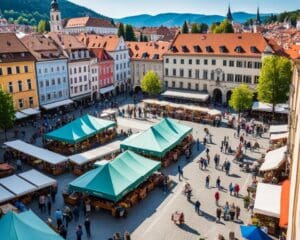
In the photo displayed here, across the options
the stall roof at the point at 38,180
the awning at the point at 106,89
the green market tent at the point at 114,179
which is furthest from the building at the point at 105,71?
the green market tent at the point at 114,179

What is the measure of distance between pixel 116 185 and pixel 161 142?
8.47m

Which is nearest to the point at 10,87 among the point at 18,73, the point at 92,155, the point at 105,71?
the point at 18,73

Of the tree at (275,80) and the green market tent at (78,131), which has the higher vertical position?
the tree at (275,80)

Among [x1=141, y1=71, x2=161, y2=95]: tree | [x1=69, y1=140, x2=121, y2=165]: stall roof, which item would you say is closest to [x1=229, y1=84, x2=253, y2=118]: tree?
[x1=141, y1=71, x2=161, y2=95]: tree

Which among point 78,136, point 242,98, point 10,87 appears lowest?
point 78,136

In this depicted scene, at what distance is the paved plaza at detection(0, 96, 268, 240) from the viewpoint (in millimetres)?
20141

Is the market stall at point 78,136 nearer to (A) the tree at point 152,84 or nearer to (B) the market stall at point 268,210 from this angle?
(A) the tree at point 152,84

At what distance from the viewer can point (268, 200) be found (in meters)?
20.5

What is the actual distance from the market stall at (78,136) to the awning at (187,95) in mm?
17302

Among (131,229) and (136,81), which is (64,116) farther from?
(131,229)

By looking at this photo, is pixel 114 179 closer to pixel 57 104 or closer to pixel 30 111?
pixel 30 111

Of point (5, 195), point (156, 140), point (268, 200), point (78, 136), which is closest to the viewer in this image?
point (268, 200)

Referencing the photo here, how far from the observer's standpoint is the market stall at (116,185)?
22172 mm

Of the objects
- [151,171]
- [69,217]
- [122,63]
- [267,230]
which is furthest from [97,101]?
[267,230]
